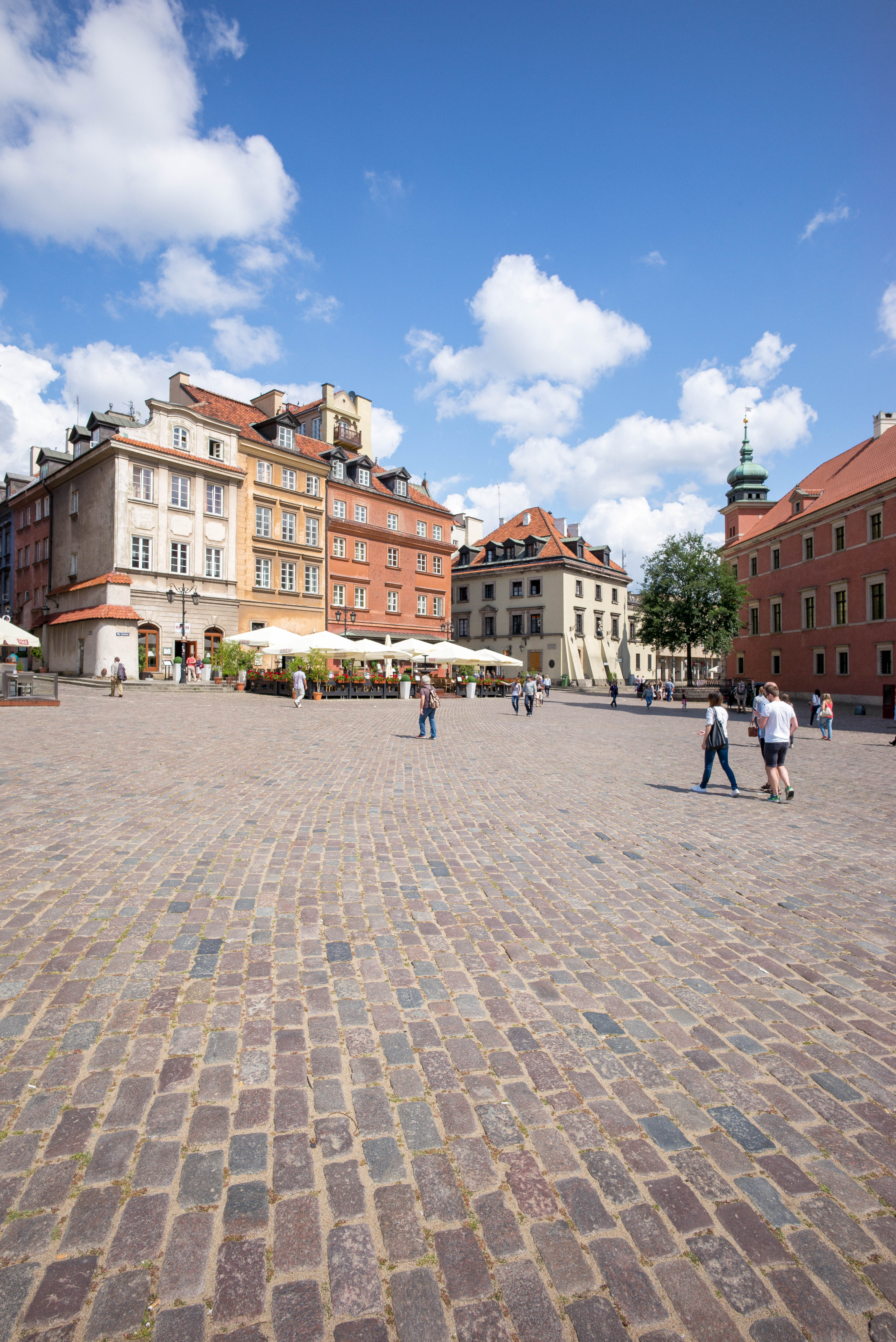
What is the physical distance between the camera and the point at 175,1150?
2.52 meters

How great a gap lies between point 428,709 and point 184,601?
23286mm

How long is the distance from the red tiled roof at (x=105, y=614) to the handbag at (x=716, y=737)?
29221 millimetres

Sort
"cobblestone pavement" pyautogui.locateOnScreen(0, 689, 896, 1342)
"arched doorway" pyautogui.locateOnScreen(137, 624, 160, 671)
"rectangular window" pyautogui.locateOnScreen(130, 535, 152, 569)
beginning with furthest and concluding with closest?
1. "rectangular window" pyautogui.locateOnScreen(130, 535, 152, 569)
2. "arched doorway" pyautogui.locateOnScreen(137, 624, 160, 671)
3. "cobblestone pavement" pyautogui.locateOnScreen(0, 689, 896, 1342)

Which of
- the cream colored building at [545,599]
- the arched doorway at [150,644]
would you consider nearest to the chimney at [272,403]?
the arched doorway at [150,644]

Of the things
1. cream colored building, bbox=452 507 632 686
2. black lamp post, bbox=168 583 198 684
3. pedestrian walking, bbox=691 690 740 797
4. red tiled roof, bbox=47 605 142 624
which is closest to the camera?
pedestrian walking, bbox=691 690 740 797

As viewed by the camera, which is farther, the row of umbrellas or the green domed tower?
the green domed tower

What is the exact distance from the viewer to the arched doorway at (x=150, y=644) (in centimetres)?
3381

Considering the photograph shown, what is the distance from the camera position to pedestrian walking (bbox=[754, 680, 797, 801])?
9.77 m

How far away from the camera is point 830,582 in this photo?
124 feet

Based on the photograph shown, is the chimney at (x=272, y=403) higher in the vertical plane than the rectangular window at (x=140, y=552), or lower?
higher

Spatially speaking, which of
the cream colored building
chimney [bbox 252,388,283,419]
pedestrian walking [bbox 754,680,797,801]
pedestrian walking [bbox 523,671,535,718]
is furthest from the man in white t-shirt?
the cream colored building

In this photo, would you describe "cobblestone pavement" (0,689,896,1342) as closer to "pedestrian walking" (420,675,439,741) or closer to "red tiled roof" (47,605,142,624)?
"pedestrian walking" (420,675,439,741)

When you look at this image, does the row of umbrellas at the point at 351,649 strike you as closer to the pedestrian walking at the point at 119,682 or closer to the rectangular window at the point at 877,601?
the pedestrian walking at the point at 119,682

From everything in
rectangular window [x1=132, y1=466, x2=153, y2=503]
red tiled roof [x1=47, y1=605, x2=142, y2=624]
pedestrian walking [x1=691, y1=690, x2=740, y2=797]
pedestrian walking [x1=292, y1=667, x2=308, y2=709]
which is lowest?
pedestrian walking [x1=691, y1=690, x2=740, y2=797]
